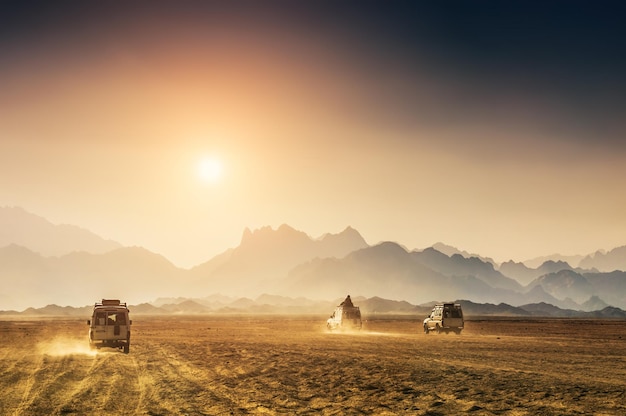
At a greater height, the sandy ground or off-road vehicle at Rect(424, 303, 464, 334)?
off-road vehicle at Rect(424, 303, 464, 334)

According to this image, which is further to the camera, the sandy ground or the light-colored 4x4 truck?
the light-colored 4x4 truck

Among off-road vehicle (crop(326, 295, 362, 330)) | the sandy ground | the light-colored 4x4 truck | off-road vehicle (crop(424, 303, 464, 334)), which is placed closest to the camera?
the sandy ground

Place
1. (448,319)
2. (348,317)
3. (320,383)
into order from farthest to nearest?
(348,317)
(448,319)
(320,383)

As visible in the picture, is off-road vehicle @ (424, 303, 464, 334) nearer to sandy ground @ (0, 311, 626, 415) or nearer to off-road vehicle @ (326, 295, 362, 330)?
off-road vehicle @ (326, 295, 362, 330)

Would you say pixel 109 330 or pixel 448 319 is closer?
pixel 109 330

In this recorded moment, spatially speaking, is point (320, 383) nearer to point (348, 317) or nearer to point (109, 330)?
point (109, 330)

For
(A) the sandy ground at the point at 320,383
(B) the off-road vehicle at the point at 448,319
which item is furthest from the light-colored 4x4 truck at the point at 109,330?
(B) the off-road vehicle at the point at 448,319

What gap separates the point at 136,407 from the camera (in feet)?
61.5

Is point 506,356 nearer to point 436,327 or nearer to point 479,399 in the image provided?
point 479,399

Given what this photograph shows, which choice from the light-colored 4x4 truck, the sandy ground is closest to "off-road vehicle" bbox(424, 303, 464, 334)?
the sandy ground

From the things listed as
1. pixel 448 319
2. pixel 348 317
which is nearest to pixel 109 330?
pixel 348 317

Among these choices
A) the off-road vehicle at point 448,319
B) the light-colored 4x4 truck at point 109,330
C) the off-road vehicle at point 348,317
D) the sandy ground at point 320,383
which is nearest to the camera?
the sandy ground at point 320,383

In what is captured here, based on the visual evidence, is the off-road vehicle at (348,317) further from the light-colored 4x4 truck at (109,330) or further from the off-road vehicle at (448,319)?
the light-colored 4x4 truck at (109,330)

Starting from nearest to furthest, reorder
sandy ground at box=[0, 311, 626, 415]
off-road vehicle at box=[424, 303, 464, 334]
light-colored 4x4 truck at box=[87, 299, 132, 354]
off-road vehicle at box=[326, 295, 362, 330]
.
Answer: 1. sandy ground at box=[0, 311, 626, 415]
2. light-colored 4x4 truck at box=[87, 299, 132, 354]
3. off-road vehicle at box=[424, 303, 464, 334]
4. off-road vehicle at box=[326, 295, 362, 330]
